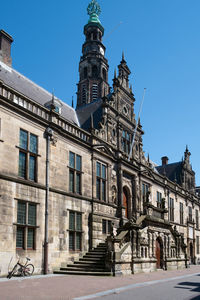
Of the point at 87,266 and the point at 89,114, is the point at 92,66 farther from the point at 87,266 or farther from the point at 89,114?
the point at 87,266

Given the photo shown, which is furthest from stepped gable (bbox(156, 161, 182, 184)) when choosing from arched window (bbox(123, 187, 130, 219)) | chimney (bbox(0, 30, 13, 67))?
chimney (bbox(0, 30, 13, 67))

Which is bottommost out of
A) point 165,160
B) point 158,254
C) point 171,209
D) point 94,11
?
point 158,254

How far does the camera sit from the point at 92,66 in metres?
48.0

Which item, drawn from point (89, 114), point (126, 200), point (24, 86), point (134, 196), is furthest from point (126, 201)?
point (24, 86)

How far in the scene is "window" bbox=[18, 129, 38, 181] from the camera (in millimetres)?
17719

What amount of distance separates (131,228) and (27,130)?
8.53 meters

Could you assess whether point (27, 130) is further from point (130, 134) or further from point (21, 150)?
point (130, 134)

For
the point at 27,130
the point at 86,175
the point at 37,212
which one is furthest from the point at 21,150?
the point at 86,175

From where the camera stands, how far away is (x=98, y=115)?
A: 2748 centimetres

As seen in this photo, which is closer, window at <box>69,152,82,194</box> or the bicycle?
the bicycle

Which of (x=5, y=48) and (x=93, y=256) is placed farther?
(x=5, y=48)

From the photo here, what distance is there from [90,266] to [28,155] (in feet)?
23.3

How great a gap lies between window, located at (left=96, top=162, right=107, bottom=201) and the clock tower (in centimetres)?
2236

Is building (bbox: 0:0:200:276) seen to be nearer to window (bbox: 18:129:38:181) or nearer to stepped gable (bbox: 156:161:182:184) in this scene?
window (bbox: 18:129:38:181)
